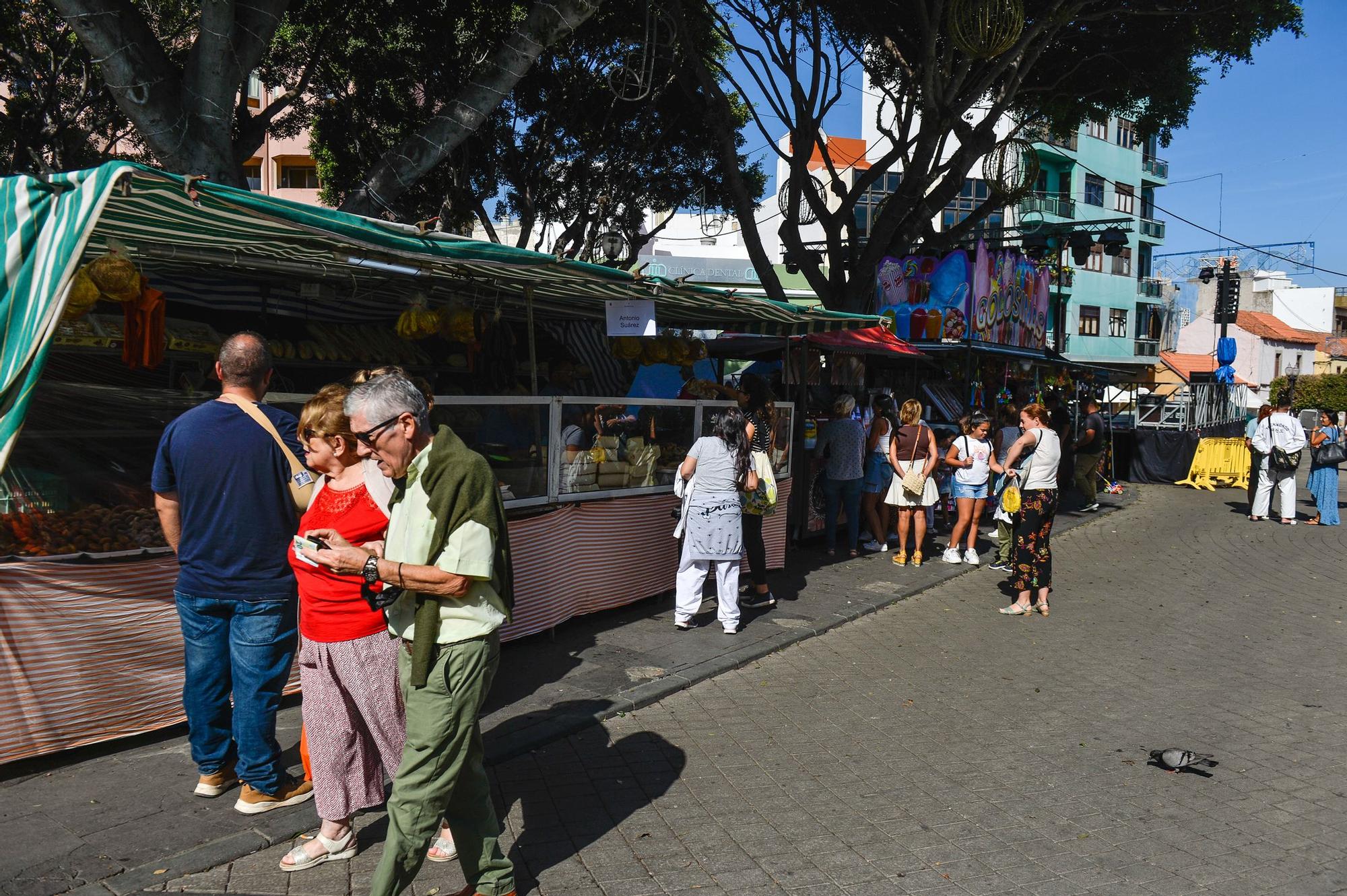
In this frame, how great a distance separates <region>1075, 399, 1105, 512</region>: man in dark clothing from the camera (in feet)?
51.5

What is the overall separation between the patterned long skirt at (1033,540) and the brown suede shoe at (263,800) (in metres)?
6.27

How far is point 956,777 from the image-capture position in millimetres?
4906

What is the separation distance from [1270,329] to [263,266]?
58.6 m

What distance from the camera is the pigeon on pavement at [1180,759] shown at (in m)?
4.97

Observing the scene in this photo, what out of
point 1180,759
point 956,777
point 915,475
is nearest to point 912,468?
point 915,475

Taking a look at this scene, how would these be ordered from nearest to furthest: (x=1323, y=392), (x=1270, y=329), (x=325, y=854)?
(x=325, y=854), (x=1323, y=392), (x=1270, y=329)

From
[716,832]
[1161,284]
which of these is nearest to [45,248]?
[716,832]

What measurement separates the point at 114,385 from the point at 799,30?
11726 mm

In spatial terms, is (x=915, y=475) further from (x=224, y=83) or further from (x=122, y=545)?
(x=122, y=545)

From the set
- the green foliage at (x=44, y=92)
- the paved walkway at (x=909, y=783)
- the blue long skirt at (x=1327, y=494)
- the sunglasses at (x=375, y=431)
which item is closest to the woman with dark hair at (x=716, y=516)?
the paved walkway at (x=909, y=783)

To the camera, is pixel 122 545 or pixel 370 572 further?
pixel 122 545

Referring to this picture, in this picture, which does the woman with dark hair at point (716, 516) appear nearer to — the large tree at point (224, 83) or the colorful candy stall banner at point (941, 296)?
the large tree at point (224, 83)

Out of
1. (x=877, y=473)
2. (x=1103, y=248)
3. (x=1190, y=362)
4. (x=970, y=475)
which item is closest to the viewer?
(x=970, y=475)

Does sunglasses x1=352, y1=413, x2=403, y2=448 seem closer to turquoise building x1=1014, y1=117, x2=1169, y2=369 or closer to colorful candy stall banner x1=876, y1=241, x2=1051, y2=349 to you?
colorful candy stall banner x1=876, y1=241, x2=1051, y2=349
